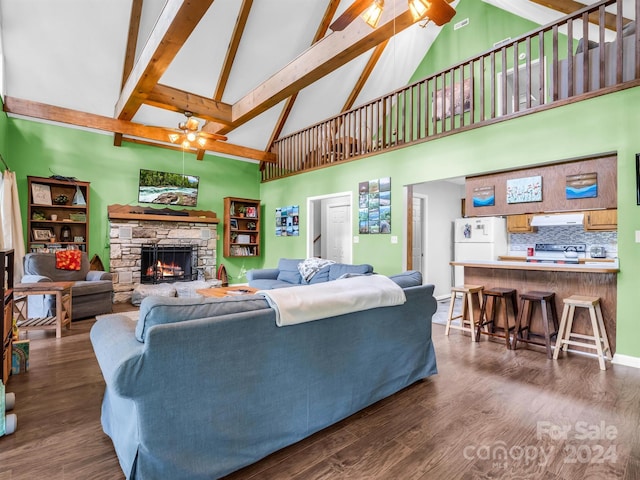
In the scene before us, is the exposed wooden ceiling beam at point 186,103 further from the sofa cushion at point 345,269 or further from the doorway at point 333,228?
the doorway at point 333,228

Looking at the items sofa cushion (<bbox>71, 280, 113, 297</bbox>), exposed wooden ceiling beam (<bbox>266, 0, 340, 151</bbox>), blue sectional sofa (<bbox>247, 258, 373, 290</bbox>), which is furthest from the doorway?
sofa cushion (<bbox>71, 280, 113, 297</bbox>)

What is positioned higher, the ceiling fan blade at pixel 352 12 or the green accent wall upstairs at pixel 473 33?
the green accent wall upstairs at pixel 473 33

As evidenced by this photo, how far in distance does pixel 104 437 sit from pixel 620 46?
5.33 m

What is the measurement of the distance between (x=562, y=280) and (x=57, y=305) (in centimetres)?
582

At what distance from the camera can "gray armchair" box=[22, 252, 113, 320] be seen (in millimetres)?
4617

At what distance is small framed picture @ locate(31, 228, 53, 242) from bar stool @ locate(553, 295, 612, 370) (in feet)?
24.3

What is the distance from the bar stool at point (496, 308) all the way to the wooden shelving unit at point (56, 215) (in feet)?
21.1

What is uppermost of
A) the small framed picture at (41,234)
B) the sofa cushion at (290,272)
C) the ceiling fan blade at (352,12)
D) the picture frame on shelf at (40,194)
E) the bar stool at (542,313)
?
the ceiling fan blade at (352,12)

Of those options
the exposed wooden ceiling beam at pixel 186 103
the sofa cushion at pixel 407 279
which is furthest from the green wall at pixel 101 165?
the sofa cushion at pixel 407 279

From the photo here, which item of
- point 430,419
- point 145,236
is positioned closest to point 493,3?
point 430,419

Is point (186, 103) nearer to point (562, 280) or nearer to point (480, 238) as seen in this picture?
point (562, 280)

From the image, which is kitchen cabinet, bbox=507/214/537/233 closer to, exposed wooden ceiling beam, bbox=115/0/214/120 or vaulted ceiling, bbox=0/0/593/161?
vaulted ceiling, bbox=0/0/593/161

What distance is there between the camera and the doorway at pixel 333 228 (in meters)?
7.95

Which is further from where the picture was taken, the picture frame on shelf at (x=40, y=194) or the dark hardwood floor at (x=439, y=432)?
the picture frame on shelf at (x=40, y=194)
